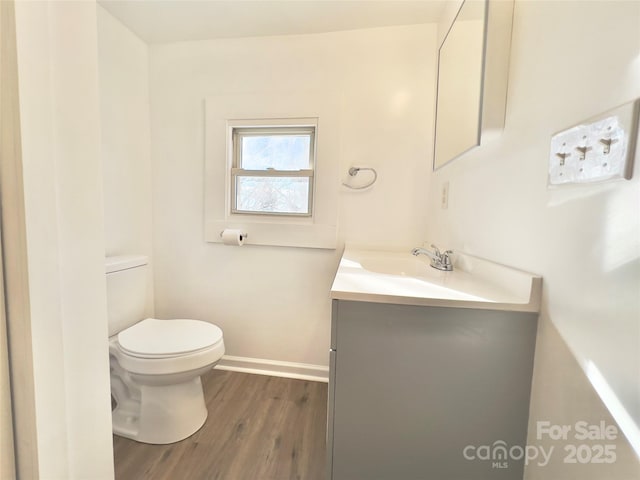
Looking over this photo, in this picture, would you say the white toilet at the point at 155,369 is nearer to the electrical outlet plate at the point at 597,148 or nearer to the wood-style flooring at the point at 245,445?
the wood-style flooring at the point at 245,445

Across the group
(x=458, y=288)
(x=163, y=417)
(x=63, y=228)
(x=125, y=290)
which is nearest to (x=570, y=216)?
(x=458, y=288)

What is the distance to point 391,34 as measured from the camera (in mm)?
1585

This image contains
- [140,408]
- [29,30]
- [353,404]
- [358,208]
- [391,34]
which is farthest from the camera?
[358,208]

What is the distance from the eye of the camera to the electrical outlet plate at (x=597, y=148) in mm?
503

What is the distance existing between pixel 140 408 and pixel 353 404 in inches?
44.4

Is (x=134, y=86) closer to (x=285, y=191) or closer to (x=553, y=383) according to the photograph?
(x=285, y=191)

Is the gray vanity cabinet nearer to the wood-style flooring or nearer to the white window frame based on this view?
the wood-style flooring

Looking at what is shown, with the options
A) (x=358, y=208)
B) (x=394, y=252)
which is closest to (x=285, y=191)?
(x=358, y=208)

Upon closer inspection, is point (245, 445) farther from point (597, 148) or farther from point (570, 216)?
point (597, 148)

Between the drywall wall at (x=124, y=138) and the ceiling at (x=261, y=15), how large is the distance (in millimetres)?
144

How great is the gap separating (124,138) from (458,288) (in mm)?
1962

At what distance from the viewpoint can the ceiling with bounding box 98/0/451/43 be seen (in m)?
1.43

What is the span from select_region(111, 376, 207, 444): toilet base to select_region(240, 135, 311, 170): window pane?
130 cm

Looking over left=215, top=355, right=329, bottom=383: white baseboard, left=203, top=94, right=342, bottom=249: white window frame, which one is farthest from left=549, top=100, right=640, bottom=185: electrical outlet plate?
left=215, top=355, right=329, bottom=383: white baseboard
